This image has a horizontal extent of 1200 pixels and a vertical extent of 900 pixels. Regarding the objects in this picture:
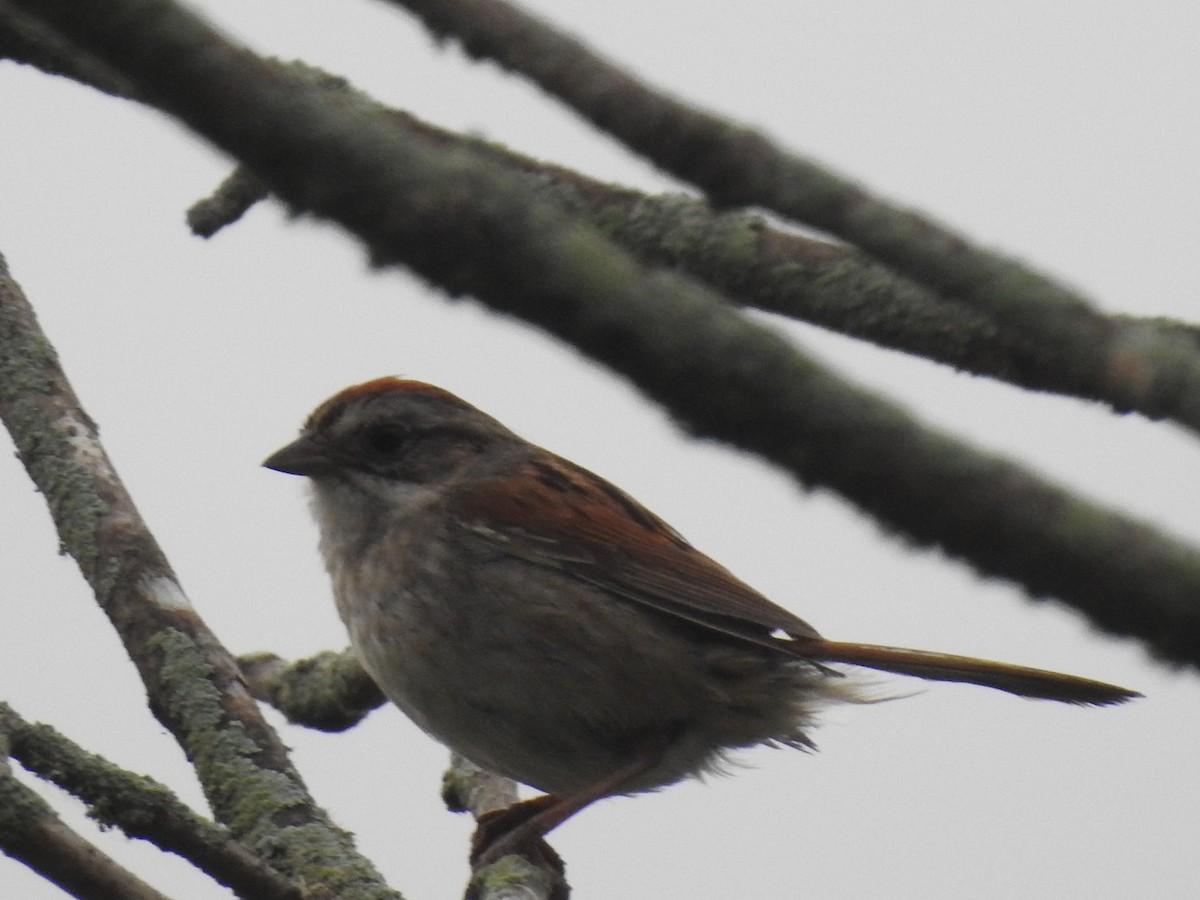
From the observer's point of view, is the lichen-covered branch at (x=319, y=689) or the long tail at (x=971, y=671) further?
the lichen-covered branch at (x=319, y=689)

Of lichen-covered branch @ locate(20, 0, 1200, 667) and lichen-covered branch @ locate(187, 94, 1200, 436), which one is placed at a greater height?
lichen-covered branch @ locate(187, 94, 1200, 436)

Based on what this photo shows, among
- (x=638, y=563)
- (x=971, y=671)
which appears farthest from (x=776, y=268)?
(x=638, y=563)

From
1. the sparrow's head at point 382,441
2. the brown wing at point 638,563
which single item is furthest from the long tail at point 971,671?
the sparrow's head at point 382,441

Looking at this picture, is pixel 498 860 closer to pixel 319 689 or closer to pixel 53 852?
pixel 319 689

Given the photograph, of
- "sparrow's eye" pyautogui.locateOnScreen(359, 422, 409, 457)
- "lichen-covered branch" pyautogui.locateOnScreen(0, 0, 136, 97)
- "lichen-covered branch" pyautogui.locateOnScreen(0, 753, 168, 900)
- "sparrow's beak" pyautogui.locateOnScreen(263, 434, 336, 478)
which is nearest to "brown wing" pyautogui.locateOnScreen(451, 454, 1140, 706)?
"sparrow's eye" pyautogui.locateOnScreen(359, 422, 409, 457)

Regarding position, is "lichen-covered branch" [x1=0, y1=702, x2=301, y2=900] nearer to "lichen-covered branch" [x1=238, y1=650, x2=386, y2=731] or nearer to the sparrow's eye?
"lichen-covered branch" [x1=238, y1=650, x2=386, y2=731]

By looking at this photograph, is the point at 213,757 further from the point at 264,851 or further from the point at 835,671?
the point at 835,671

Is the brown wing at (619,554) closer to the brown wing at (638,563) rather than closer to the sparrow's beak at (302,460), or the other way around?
the brown wing at (638,563)
